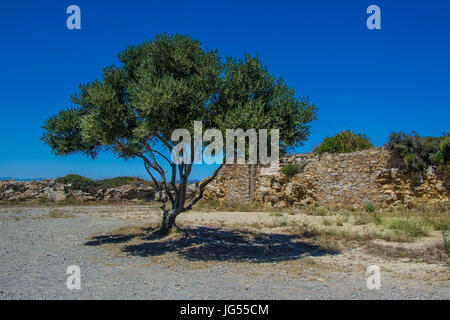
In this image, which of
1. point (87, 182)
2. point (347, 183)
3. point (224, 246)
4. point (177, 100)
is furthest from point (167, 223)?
point (87, 182)

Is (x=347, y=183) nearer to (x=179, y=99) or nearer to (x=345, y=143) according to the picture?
(x=345, y=143)

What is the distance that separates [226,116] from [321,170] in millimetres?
13518

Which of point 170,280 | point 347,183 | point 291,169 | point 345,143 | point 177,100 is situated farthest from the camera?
point 291,169


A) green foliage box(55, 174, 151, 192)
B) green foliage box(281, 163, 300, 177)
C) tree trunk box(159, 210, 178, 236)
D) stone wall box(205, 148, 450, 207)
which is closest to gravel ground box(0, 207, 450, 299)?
tree trunk box(159, 210, 178, 236)

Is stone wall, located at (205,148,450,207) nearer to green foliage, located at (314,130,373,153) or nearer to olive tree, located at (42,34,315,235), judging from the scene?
green foliage, located at (314,130,373,153)

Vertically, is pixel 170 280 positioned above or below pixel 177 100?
below

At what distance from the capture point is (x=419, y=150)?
16.6 metres

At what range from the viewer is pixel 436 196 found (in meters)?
16.2

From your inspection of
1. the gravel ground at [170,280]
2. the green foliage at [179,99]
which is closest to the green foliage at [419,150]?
the green foliage at [179,99]

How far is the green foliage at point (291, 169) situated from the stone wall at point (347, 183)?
257 mm

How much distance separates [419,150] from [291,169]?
24.6 ft

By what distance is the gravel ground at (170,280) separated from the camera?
17.6ft
